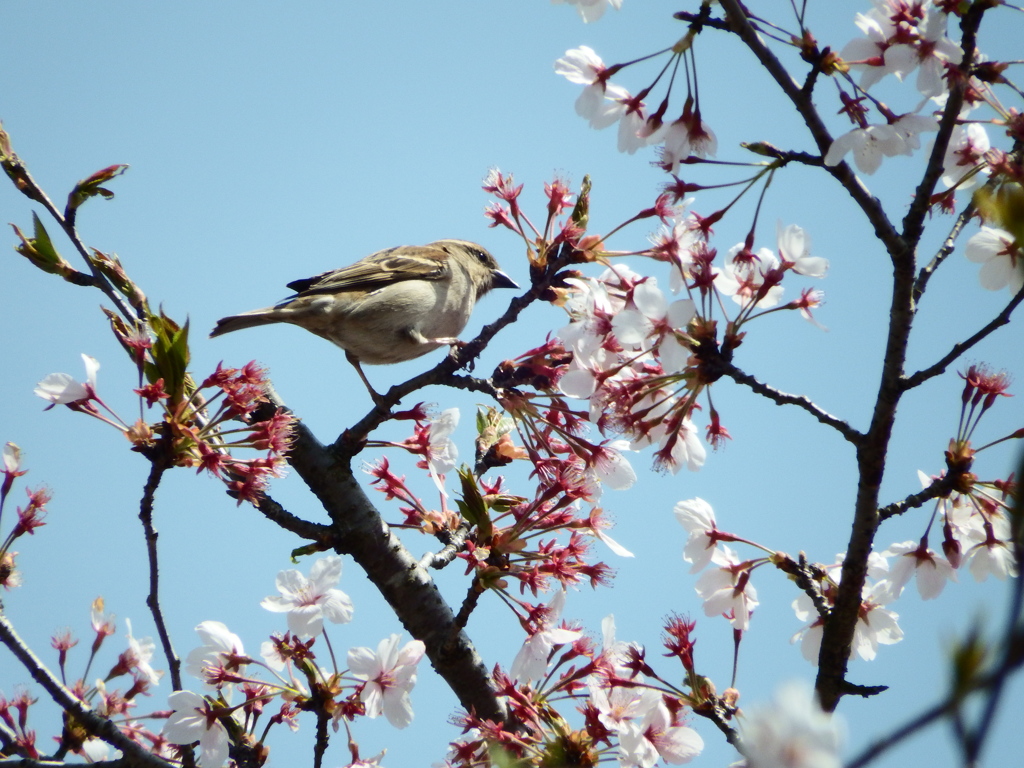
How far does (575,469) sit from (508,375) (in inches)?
21.9

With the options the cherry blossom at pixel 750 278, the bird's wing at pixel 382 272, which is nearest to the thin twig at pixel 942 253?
the cherry blossom at pixel 750 278

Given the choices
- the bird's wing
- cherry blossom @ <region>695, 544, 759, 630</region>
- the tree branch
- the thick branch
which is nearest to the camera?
the tree branch

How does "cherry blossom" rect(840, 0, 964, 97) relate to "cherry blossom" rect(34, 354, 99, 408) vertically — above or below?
below

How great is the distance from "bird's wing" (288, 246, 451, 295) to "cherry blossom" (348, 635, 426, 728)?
3.88 meters

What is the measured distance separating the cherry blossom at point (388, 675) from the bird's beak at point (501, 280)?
500 cm

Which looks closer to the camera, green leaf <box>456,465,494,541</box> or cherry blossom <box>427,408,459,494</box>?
green leaf <box>456,465,494,541</box>

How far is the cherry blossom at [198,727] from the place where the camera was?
376 cm

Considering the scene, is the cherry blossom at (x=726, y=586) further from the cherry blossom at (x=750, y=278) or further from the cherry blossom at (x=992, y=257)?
the cherry blossom at (x=992, y=257)

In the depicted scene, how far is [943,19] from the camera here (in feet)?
9.69

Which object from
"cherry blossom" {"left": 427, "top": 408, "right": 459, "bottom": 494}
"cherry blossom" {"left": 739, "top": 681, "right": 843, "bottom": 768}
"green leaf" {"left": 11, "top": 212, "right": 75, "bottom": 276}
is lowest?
"cherry blossom" {"left": 739, "top": 681, "right": 843, "bottom": 768}

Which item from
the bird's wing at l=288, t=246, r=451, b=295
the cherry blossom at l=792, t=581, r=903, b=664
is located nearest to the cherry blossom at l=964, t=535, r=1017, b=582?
the cherry blossom at l=792, t=581, r=903, b=664

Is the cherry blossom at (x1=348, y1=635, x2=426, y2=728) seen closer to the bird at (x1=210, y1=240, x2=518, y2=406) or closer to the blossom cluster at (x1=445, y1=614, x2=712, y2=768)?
the blossom cluster at (x1=445, y1=614, x2=712, y2=768)

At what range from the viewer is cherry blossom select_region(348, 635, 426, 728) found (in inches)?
150

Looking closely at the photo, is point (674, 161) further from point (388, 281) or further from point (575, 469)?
point (388, 281)
